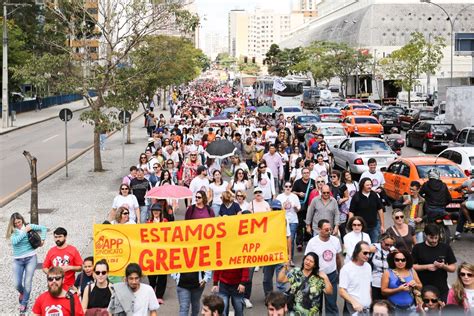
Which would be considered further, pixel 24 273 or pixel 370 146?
pixel 370 146

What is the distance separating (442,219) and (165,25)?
51.8ft

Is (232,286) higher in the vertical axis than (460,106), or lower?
lower

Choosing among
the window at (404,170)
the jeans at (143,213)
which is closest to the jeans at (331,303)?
the jeans at (143,213)

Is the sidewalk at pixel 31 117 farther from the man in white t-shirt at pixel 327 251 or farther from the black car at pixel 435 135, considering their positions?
the man in white t-shirt at pixel 327 251

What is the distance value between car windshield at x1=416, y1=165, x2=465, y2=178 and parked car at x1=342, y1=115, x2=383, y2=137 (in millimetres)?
16920

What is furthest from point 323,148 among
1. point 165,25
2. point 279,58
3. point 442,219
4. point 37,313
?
point 279,58

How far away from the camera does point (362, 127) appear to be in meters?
34.7

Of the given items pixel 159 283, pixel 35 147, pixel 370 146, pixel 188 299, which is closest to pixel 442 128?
pixel 370 146

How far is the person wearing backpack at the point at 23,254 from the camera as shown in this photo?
10.0 metres

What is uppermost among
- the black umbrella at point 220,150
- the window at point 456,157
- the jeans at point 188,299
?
the black umbrella at point 220,150

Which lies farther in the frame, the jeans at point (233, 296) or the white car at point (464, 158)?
the white car at point (464, 158)

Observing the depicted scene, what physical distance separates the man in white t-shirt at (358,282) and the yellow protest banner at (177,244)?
165cm

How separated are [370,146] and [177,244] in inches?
559

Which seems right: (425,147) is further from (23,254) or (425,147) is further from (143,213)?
(23,254)
